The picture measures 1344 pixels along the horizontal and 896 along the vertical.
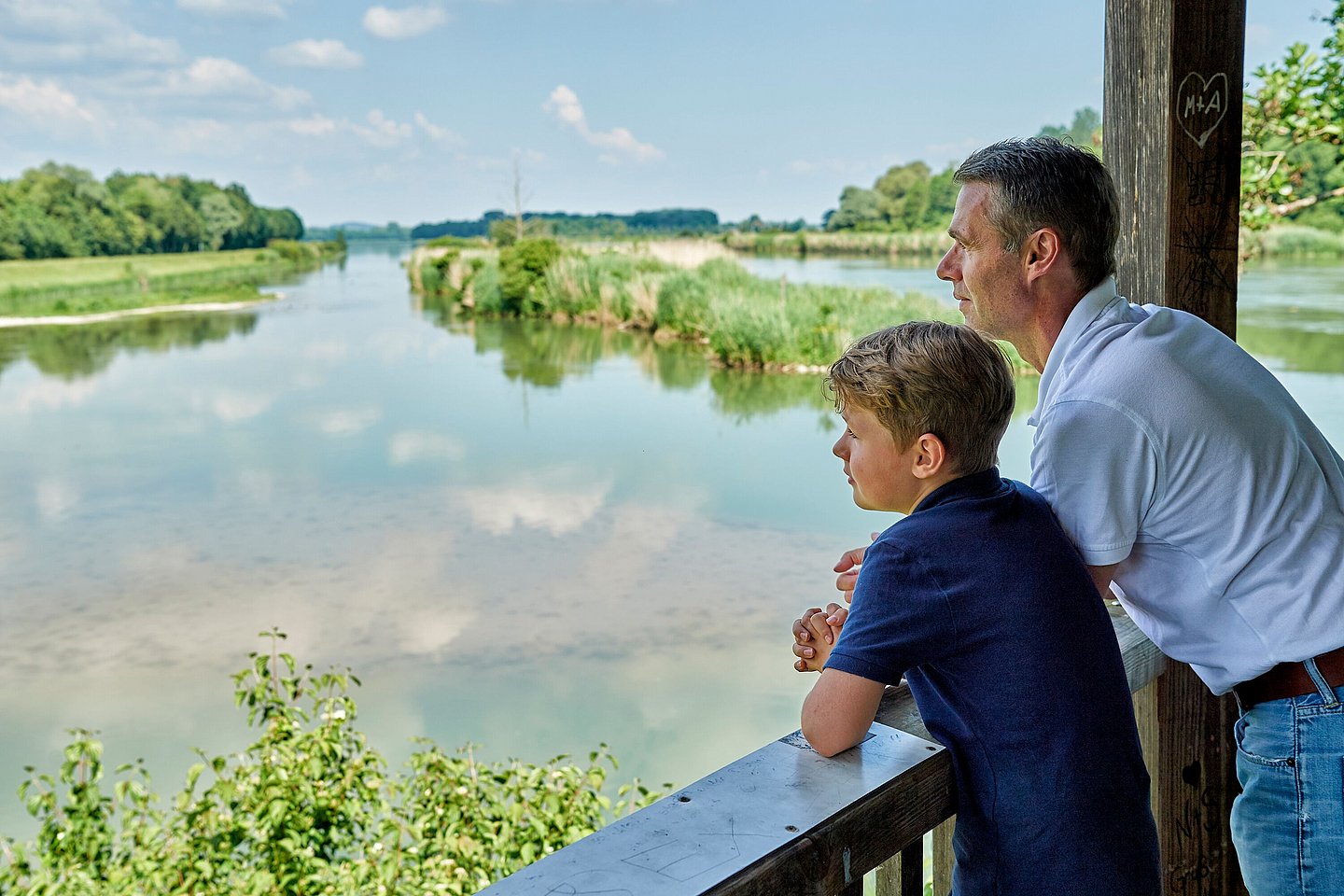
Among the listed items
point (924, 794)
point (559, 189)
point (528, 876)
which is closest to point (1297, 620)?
point (924, 794)

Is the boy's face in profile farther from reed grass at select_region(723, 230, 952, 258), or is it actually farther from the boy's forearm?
reed grass at select_region(723, 230, 952, 258)

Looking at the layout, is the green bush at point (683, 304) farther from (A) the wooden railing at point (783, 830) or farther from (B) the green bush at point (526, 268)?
(A) the wooden railing at point (783, 830)

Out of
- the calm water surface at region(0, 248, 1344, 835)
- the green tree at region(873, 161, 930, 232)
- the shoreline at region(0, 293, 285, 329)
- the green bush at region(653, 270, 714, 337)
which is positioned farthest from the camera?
the green tree at region(873, 161, 930, 232)

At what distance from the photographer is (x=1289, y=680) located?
1057 millimetres

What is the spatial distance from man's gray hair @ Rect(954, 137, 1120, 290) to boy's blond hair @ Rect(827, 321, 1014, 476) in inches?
8.1

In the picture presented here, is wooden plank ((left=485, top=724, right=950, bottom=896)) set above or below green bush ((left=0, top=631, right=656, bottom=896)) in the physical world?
above

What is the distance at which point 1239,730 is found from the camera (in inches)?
44.6

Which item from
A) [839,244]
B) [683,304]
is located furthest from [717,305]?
[839,244]

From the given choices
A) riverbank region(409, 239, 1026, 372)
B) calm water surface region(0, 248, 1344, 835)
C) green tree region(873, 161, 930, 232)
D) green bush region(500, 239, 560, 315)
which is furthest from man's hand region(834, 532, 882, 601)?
green tree region(873, 161, 930, 232)

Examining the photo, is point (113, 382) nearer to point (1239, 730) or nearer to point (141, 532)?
point (141, 532)

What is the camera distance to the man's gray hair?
43.9 inches

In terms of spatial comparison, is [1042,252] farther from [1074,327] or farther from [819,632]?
[819,632]

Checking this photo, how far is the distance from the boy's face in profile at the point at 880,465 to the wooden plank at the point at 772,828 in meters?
0.19

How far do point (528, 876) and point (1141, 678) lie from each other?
841 mm
